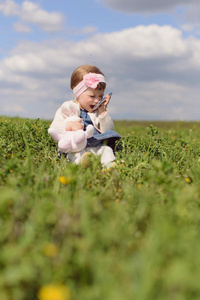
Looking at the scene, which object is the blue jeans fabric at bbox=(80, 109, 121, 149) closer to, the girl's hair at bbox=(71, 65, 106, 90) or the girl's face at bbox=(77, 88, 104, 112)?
the girl's face at bbox=(77, 88, 104, 112)

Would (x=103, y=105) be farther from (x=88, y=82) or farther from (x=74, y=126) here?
(x=74, y=126)

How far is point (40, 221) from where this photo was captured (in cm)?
197

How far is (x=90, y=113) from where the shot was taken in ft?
16.6

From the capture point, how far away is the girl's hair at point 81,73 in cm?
506

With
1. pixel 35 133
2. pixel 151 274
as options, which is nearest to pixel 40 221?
pixel 151 274

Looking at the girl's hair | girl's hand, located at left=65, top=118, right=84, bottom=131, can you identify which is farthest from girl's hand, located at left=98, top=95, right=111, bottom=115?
girl's hand, located at left=65, top=118, right=84, bottom=131

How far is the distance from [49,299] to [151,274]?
0.47m

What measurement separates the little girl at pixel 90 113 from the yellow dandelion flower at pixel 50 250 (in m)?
2.89

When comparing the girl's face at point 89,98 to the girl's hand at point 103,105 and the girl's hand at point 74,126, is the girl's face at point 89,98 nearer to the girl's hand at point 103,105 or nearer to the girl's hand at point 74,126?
the girl's hand at point 103,105

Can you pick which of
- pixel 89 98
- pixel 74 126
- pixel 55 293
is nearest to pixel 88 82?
pixel 89 98

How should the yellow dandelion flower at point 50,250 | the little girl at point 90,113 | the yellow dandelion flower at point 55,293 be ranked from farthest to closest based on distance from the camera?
the little girl at point 90,113 → the yellow dandelion flower at point 50,250 → the yellow dandelion flower at point 55,293

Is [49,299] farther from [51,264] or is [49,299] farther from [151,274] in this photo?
[151,274]

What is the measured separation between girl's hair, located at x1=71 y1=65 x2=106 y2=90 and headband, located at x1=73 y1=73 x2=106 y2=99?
0.40 feet

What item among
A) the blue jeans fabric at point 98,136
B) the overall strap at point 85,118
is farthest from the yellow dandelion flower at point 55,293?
the overall strap at point 85,118
